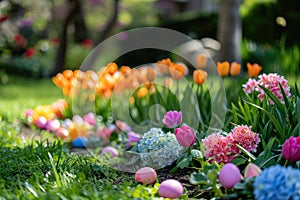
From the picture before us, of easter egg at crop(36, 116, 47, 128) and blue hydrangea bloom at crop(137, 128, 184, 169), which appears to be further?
easter egg at crop(36, 116, 47, 128)

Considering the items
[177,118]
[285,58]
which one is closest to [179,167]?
[177,118]

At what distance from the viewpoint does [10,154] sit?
3.29m

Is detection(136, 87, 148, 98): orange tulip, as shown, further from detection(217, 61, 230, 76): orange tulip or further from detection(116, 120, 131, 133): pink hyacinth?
detection(217, 61, 230, 76): orange tulip

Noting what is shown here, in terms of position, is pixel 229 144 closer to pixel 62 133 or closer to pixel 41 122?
pixel 62 133

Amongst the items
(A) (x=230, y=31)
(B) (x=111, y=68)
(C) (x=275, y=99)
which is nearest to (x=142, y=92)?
(B) (x=111, y=68)

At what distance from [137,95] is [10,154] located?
6.00 ft

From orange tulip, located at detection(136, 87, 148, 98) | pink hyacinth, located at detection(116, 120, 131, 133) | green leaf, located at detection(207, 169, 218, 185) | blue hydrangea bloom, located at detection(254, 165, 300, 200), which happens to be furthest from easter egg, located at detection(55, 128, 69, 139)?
blue hydrangea bloom, located at detection(254, 165, 300, 200)

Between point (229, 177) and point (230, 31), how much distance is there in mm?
7159

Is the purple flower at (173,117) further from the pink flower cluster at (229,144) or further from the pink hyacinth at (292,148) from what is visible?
Answer: the pink hyacinth at (292,148)

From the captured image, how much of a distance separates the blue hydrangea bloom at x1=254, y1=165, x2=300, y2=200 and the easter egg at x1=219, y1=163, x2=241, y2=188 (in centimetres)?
23

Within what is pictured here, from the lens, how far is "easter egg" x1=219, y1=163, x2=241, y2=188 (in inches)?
91.3

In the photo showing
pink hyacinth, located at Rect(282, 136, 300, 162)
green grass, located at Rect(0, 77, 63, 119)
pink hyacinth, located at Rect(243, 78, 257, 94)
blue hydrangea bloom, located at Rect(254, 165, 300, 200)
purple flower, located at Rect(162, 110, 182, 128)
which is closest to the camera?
blue hydrangea bloom, located at Rect(254, 165, 300, 200)

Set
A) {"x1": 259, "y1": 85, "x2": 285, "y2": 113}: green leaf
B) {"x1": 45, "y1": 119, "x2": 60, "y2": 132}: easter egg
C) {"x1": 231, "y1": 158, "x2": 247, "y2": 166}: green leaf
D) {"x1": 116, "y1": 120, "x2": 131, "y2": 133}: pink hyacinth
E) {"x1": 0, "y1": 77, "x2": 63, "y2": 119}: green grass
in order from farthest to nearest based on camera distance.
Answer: {"x1": 0, "y1": 77, "x2": 63, "y2": 119}: green grass, {"x1": 45, "y1": 119, "x2": 60, "y2": 132}: easter egg, {"x1": 116, "y1": 120, "x2": 131, "y2": 133}: pink hyacinth, {"x1": 259, "y1": 85, "x2": 285, "y2": 113}: green leaf, {"x1": 231, "y1": 158, "x2": 247, "y2": 166}: green leaf

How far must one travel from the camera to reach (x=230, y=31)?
9.24 m
